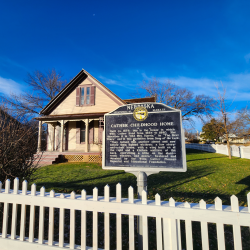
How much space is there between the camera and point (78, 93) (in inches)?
671

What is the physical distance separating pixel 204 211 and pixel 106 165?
2010 mm

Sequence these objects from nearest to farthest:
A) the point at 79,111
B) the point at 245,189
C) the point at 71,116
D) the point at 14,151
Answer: the point at 14,151
the point at 245,189
the point at 71,116
the point at 79,111

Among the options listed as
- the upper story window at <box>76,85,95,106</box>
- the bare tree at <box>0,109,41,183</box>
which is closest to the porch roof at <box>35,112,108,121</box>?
the upper story window at <box>76,85,95,106</box>

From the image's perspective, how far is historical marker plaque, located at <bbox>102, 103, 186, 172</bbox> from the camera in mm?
3209

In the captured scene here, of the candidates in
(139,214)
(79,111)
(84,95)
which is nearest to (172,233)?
(139,214)

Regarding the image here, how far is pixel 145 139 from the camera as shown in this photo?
3.37 meters

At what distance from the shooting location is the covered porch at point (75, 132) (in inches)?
629

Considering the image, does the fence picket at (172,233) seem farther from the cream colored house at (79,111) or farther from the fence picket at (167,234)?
the cream colored house at (79,111)

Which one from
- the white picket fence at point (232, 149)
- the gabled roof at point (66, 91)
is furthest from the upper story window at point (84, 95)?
the white picket fence at point (232, 149)

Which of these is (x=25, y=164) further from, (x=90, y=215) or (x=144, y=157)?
(x=144, y=157)

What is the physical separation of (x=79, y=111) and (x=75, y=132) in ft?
7.89

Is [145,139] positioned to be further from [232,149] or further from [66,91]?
[232,149]

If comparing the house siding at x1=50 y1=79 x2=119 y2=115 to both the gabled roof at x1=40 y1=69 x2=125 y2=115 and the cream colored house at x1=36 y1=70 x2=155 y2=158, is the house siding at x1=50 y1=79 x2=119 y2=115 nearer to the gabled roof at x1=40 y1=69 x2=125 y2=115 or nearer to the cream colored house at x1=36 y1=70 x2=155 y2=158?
the cream colored house at x1=36 y1=70 x2=155 y2=158

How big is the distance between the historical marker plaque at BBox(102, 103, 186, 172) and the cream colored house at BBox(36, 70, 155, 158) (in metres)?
12.2
